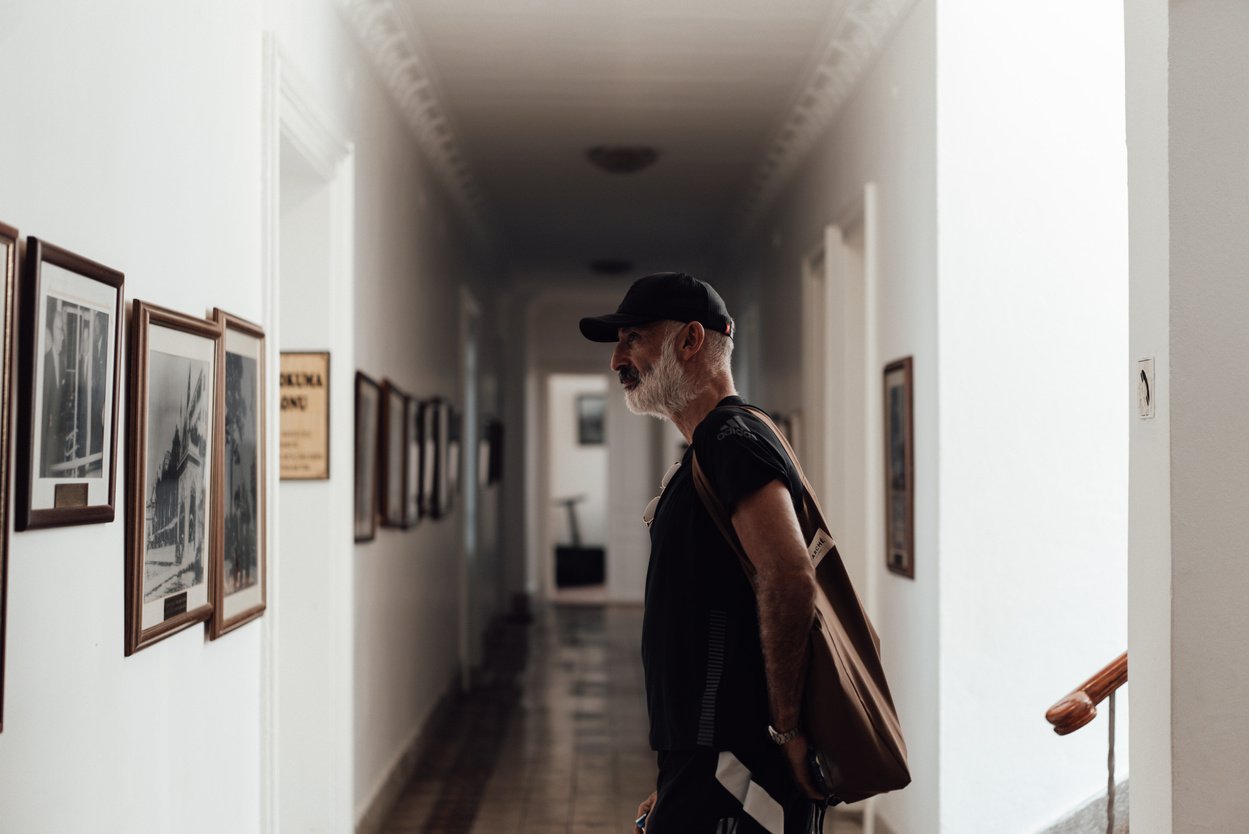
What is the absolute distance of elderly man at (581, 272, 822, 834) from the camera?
1892 millimetres

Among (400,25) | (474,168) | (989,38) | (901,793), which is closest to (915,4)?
(989,38)

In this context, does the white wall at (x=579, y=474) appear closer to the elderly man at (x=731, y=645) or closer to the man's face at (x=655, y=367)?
the man's face at (x=655, y=367)

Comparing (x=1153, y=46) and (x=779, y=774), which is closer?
(x=779, y=774)

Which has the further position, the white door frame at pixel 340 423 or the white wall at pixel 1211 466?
the white door frame at pixel 340 423

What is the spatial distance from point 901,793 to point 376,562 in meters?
2.31

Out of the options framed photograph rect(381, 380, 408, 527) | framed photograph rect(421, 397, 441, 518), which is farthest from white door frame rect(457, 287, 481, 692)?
framed photograph rect(381, 380, 408, 527)

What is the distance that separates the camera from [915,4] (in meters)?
4.05

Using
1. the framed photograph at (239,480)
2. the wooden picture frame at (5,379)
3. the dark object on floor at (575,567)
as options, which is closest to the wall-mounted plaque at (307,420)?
the framed photograph at (239,480)

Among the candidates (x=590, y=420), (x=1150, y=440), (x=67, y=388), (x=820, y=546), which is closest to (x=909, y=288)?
(x=1150, y=440)

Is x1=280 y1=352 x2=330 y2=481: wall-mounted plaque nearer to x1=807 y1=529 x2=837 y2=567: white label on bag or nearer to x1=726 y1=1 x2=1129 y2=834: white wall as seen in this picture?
x1=726 y1=1 x2=1129 y2=834: white wall

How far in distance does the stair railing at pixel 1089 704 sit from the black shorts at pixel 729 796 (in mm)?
863

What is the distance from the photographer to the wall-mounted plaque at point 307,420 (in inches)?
157

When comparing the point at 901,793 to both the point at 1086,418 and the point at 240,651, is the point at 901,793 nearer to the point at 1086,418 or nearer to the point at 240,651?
the point at 1086,418

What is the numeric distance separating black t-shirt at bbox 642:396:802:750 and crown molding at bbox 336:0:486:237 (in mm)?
2837
